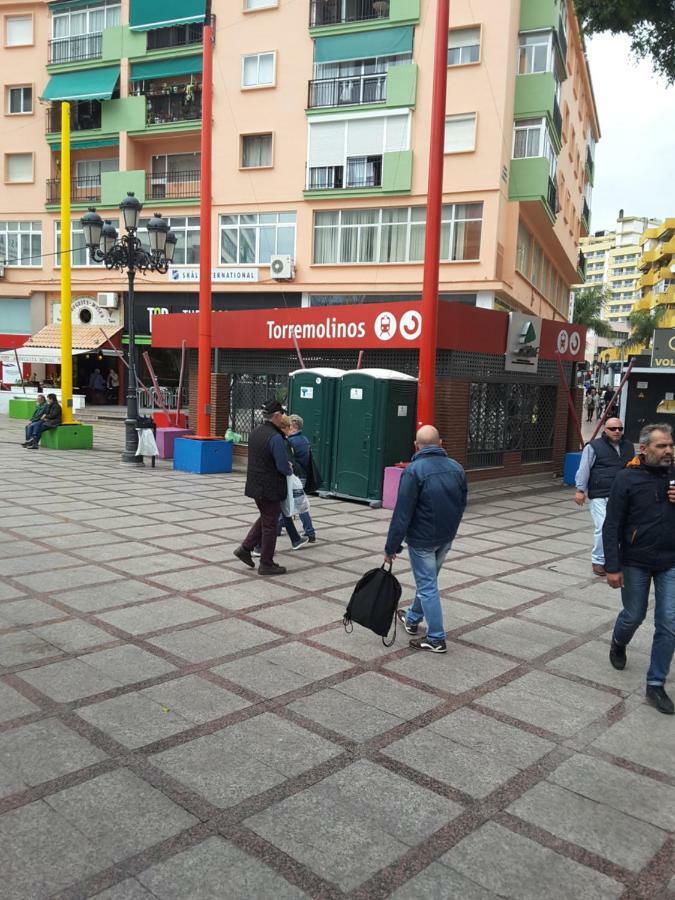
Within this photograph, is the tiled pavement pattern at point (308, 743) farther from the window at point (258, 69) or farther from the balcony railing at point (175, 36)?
the balcony railing at point (175, 36)

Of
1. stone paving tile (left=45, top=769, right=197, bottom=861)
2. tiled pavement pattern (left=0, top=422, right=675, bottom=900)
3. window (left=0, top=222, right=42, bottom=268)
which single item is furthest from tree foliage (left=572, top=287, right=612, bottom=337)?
stone paving tile (left=45, top=769, right=197, bottom=861)

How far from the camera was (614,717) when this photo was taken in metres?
4.45

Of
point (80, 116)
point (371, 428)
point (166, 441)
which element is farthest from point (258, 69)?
point (371, 428)

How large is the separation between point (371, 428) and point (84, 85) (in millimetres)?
26530

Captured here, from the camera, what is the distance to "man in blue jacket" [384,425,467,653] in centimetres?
529

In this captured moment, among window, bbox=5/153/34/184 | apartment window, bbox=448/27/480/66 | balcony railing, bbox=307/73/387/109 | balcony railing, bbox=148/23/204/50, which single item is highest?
balcony railing, bbox=148/23/204/50

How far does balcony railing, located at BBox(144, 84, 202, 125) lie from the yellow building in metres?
54.0

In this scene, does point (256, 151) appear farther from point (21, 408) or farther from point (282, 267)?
point (21, 408)

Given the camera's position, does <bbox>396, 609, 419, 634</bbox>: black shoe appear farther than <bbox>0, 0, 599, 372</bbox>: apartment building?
No

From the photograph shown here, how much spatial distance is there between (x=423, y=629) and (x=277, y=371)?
9699mm

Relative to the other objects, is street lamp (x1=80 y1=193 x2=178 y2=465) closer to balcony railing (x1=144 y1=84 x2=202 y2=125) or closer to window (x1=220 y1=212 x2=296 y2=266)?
window (x1=220 y1=212 x2=296 y2=266)

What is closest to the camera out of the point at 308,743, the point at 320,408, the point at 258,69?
the point at 308,743

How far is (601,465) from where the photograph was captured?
7.77 meters

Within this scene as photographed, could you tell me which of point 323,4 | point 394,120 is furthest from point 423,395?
point 323,4
